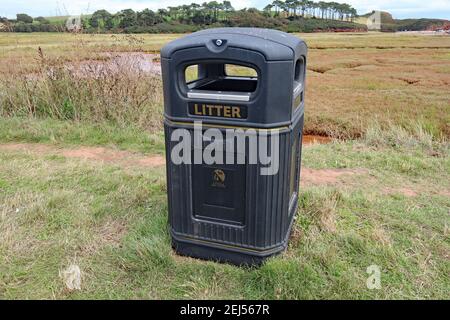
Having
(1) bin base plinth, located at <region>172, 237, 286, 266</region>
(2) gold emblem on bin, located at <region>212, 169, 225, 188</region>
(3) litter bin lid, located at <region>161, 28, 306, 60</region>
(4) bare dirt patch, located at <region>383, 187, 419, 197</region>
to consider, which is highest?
(3) litter bin lid, located at <region>161, 28, 306, 60</region>

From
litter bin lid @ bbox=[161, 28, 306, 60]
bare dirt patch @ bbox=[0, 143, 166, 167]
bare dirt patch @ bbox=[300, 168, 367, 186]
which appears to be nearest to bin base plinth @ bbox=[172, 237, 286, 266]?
litter bin lid @ bbox=[161, 28, 306, 60]

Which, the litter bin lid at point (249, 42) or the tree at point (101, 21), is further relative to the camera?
the tree at point (101, 21)

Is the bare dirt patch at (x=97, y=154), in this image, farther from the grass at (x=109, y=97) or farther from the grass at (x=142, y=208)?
the grass at (x=109, y=97)

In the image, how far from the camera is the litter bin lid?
1984 mm

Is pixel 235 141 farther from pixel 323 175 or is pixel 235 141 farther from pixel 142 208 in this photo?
pixel 323 175

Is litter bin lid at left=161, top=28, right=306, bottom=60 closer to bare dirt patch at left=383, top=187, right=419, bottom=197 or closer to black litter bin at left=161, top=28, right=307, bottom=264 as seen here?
black litter bin at left=161, top=28, right=307, bottom=264

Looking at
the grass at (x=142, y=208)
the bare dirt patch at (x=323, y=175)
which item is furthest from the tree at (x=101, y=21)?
the bare dirt patch at (x=323, y=175)

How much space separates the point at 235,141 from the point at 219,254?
814 mm

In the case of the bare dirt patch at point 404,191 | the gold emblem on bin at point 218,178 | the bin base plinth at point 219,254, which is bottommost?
the bare dirt patch at point 404,191

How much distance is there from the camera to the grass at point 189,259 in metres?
2.27

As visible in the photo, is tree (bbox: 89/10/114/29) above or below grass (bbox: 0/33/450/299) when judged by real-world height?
above

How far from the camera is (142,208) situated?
10.6ft
